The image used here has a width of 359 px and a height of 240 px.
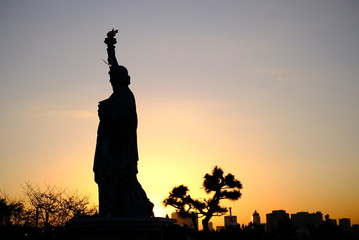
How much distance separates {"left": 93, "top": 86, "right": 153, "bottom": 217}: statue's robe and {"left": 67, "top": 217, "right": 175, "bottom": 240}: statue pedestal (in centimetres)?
141

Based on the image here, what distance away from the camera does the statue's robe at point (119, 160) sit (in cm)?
1265

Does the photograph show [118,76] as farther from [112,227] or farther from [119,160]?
[112,227]

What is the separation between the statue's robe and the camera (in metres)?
12.6

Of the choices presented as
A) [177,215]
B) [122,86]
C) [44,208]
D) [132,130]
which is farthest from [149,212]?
[177,215]

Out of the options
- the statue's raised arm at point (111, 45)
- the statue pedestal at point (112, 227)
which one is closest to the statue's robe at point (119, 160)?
the statue's raised arm at point (111, 45)

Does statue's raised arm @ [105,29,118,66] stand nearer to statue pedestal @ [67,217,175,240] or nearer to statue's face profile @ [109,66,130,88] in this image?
statue's face profile @ [109,66,130,88]

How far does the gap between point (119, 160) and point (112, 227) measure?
2.52 m

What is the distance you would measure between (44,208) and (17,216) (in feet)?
10.8

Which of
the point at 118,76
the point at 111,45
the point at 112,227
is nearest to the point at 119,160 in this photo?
the point at 118,76

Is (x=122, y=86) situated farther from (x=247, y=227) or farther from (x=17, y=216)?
(x=17, y=216)

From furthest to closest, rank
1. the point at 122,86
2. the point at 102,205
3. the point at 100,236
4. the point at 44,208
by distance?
the point at 44,208
the point at 122,86
the point at 102,205
the point at 100,236

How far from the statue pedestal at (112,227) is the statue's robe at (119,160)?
1.41 metres

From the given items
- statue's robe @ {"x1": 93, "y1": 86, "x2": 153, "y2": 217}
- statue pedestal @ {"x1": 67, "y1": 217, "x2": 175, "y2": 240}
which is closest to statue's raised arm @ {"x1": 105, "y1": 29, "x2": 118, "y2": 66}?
statue's robe @ {"x1": 93, "y1": 86, "x2": 153, "y2": 217}

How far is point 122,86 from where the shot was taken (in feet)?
44.5
